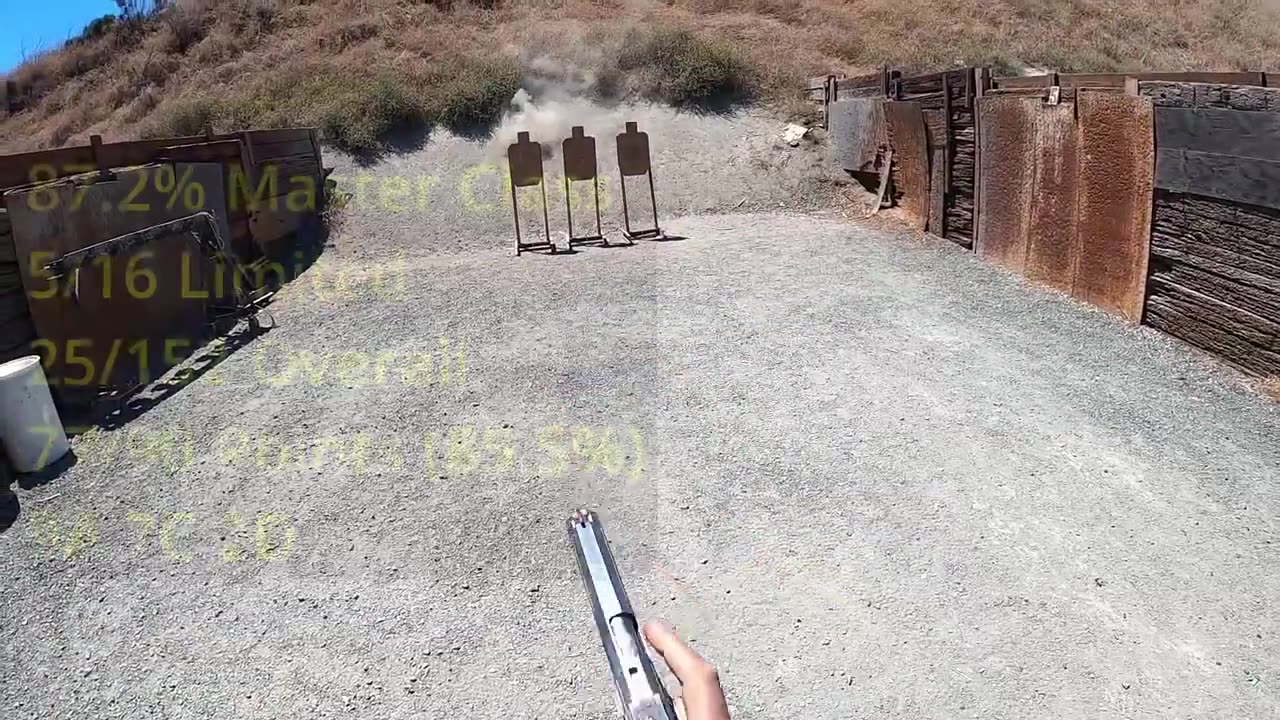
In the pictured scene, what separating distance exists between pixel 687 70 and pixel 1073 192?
34.4 ft

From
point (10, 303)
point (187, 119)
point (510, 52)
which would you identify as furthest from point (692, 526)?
point (510, 52)

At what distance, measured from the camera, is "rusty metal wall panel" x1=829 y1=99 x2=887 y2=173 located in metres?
13.2

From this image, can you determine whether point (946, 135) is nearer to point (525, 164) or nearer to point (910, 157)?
point (910, 157)

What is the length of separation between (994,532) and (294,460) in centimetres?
445

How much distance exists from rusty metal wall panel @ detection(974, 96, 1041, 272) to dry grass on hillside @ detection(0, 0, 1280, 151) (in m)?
8.01

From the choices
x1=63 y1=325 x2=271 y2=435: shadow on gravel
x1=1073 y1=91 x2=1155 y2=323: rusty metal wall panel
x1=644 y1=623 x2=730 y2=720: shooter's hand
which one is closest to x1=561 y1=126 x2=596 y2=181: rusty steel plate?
x1=63 y1=325 x2=271 y2=435: shadow on gravel

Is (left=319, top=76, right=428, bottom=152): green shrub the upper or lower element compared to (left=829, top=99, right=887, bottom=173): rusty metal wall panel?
upper

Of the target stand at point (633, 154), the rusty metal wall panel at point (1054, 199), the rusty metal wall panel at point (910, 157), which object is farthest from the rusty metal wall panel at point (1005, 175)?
the target stand at point (633, 154)

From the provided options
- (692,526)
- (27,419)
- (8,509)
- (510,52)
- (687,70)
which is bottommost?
(692,526)

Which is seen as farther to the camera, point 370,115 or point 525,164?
point 370,115

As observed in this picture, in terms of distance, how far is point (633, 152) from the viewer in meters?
13.3

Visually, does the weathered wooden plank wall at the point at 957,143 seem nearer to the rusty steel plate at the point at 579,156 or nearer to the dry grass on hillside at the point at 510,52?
the rusty steel plate at the point at 579,156

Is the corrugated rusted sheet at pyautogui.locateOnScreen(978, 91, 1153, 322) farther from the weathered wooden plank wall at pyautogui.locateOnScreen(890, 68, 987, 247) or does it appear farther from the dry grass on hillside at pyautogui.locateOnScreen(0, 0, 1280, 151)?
the dry grass on hillside at pyautogui.locateOnScreen(0, 0, 1280, 151)

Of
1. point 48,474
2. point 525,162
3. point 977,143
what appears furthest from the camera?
point 525,162
